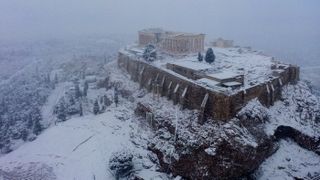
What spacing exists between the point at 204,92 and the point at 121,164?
12.5 m

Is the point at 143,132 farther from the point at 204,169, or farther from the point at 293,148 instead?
the point at 293,148

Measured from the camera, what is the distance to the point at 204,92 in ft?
126

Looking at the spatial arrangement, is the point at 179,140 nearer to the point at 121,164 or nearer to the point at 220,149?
the point at 220,149

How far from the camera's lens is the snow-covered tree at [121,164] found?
37.3m

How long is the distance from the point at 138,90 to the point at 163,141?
15394 mm

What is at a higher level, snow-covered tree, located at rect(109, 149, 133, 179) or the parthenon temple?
the parthenon temple

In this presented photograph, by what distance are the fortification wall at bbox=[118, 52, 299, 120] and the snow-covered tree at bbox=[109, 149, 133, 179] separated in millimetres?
9700


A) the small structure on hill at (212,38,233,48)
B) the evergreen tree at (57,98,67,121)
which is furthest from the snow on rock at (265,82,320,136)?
the evergreen tree at (57,98,67,121)

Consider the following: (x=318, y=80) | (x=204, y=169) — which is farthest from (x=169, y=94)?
(x=318, y=80)

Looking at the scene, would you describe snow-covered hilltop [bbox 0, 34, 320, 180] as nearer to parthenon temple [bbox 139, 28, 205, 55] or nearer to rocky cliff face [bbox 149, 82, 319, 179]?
rocky cliff face [bbox 149, 82, 319, 179]

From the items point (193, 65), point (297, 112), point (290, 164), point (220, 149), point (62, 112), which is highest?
point (193, 65)

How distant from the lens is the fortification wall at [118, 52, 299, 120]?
3606 centimetres

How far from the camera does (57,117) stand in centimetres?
6372

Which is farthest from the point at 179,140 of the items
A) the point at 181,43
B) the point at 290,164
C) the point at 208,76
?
the point at 181,43
